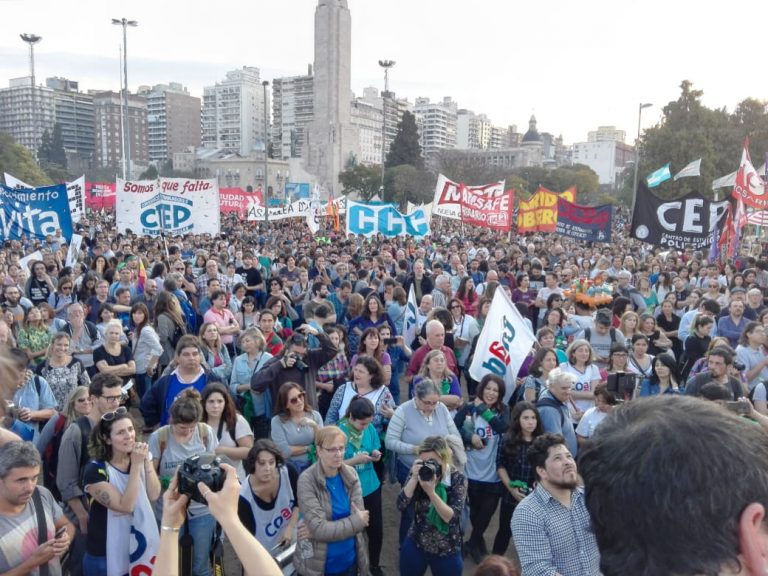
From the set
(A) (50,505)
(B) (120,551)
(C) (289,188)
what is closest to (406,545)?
(B) (120,551)

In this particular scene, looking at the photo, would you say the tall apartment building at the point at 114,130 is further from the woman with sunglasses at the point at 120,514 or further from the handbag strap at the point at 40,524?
the handbag strap at the point at 40,524

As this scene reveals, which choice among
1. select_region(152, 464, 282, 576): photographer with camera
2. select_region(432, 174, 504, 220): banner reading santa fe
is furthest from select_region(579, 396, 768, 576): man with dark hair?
select_region(432, 174, 504, 220): banner reading santa fe

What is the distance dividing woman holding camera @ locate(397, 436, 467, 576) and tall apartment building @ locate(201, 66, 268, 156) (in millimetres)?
161372

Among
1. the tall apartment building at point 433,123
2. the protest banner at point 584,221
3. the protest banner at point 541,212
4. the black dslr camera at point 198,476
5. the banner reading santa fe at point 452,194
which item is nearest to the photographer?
the black dslr camera at point 198,476

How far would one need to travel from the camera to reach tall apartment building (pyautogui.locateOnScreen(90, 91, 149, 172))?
484 feet

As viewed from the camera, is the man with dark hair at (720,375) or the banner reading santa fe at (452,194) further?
the banner reading santa fe at (452,194)

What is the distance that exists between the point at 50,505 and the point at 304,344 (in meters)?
2.67

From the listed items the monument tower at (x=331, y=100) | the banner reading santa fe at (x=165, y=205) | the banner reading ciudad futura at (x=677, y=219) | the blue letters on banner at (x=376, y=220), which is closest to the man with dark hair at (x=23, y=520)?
the banner reading santa fe at (x=165, y=205)

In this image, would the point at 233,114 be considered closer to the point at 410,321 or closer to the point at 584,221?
the point at 584,221

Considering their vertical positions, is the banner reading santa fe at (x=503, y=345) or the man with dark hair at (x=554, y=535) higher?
the banner reading santa fe at (x=503, y=345)

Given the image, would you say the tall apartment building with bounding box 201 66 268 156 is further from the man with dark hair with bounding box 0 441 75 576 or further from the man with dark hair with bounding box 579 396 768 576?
the man with dark hair with bounding box 579 396 768 576

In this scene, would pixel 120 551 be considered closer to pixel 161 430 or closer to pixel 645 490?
pixel 161 430

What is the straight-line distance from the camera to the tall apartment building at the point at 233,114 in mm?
162750

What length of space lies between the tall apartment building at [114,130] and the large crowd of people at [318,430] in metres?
148
